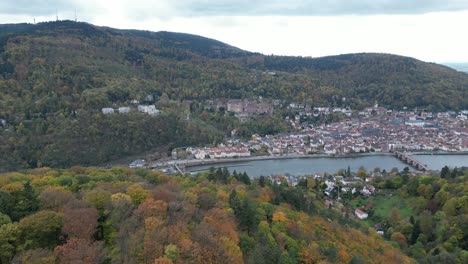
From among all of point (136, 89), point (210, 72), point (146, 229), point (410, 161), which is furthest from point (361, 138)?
point (146, 229)

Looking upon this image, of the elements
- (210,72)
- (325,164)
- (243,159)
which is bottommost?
(243,159)

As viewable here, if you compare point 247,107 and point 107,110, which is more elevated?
point 107,110

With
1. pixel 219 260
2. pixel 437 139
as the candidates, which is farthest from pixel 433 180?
pixel 437 139


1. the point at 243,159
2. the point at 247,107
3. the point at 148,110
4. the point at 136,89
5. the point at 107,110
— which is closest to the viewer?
the point at 243,159

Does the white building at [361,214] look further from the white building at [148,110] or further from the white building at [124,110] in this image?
the white building at [148,110]

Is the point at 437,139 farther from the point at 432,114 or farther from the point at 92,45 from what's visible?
the point at 92,45

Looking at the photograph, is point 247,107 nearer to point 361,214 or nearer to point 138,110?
point 138,110

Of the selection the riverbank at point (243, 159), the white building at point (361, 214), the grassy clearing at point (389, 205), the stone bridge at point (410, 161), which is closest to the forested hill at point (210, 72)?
the riverbank at point (243, 159)
